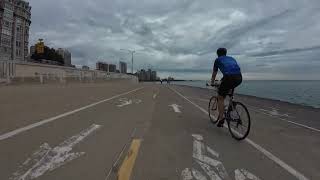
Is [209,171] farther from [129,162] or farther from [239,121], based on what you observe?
[239,121]

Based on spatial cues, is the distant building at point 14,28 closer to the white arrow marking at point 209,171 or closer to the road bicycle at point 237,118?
the road bicycle at point 237,118

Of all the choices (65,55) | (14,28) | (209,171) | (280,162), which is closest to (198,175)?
(209,171)

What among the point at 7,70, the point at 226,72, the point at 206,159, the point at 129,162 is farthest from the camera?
the point at 7,70

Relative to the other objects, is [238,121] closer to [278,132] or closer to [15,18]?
[278,132]

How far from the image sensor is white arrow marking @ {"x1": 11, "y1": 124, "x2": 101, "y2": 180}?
5057 millimetres

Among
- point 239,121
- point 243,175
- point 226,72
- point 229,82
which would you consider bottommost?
point 243,175

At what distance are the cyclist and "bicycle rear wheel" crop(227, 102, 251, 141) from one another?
45 centimetres

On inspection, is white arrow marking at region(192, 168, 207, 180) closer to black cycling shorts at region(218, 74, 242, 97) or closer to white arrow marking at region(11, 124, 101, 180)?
white arrow marking at region(11, 124, 101, 180)

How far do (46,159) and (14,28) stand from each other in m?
121

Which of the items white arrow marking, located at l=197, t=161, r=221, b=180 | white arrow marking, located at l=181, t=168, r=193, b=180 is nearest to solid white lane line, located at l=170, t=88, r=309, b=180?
white arrow marking, located at l=197, t=161, r=221, b=180

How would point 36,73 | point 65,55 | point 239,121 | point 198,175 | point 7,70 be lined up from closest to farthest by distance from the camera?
point 198,175 → point 239,121 → point 7,70 → point 36,73 → point 65,55

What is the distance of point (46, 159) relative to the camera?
A: 583 cm

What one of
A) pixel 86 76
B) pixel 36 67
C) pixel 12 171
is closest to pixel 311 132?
pixel 12 171

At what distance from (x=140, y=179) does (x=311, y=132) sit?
6.62m
